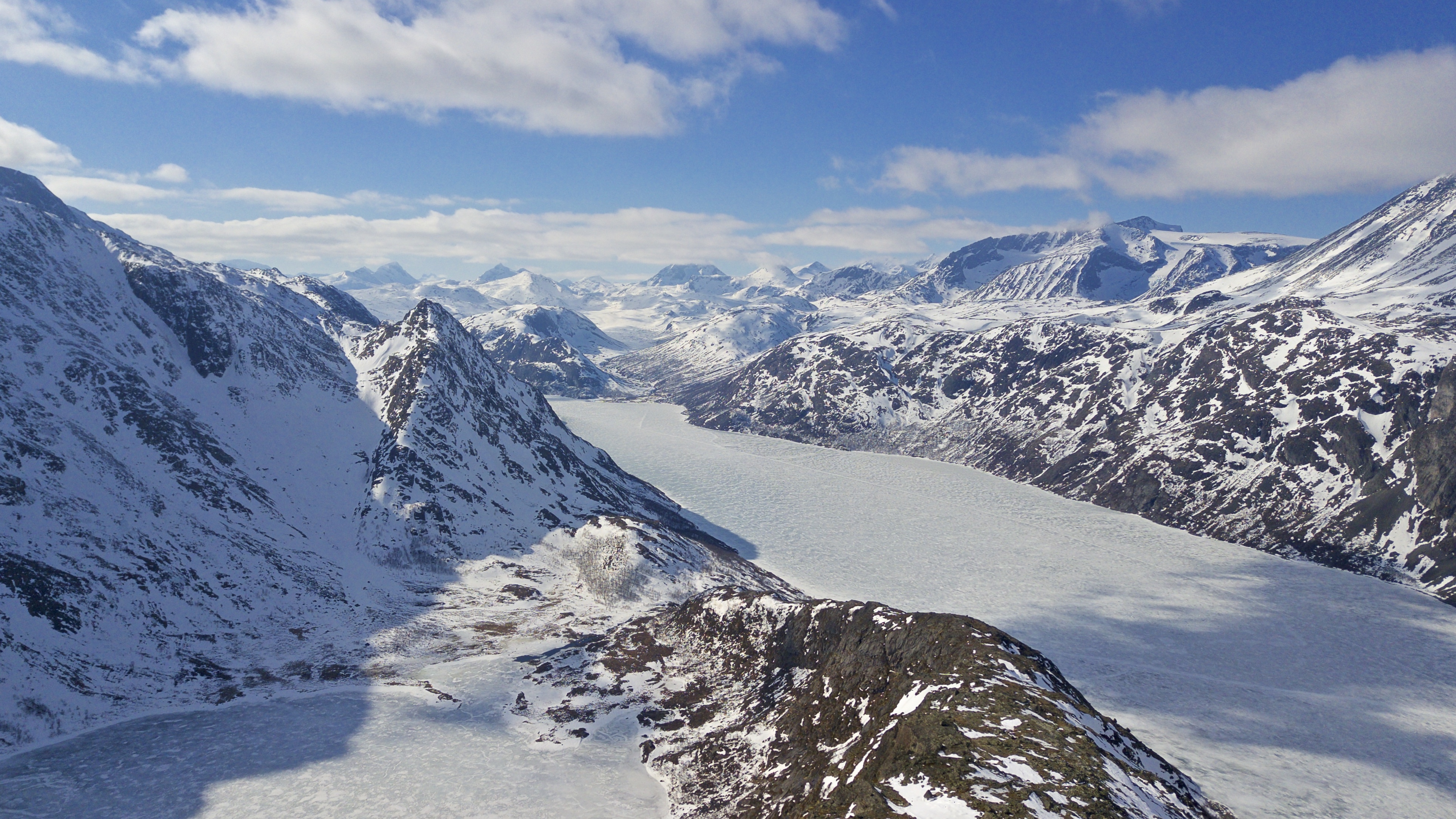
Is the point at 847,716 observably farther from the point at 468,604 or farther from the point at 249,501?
the point at 249,501

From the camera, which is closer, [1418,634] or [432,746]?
[432,746]

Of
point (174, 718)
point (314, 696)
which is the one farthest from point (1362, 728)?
point (174, 718)

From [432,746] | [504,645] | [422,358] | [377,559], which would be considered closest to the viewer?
[432,746]

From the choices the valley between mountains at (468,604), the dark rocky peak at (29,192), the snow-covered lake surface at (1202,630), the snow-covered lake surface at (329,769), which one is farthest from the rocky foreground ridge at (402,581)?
the dark rocky peak at (29,192)

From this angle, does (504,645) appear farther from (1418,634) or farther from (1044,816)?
(1418,634)

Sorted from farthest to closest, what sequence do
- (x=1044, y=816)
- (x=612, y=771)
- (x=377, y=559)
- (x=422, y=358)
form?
(x=422, y=358) → (x=377, y=559) → (x=612, y=771) → (x=1044, y=816)

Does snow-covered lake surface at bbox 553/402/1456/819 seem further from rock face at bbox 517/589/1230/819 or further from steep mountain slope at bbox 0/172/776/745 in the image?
rock face at bbox 517/589/1230/819

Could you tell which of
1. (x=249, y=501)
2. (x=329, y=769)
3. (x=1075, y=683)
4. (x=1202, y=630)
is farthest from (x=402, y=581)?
(x=1202, y=630)
